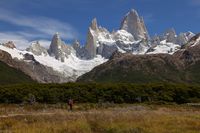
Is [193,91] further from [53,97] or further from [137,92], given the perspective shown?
[53,97]

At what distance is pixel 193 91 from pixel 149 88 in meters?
16.1

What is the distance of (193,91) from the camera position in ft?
518

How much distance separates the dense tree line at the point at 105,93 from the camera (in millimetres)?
146250

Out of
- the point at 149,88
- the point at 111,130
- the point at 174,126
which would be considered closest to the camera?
the point at 111,130

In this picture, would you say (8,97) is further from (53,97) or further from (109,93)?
(109,93)

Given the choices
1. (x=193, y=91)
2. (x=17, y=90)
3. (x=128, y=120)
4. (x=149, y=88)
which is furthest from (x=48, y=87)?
(x=128, y=120)

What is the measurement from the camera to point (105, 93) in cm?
15400

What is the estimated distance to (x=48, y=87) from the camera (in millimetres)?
163625

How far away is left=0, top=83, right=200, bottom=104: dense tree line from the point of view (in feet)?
480

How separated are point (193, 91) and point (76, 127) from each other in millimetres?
128469

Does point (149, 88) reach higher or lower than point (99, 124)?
higher

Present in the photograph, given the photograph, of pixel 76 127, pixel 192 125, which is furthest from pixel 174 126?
pixel 76 127

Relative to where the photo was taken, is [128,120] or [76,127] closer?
[76,127]

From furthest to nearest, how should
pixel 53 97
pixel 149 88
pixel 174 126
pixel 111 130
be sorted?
pixel 149 88 < pixel 53 97 < pixel 174 126 < pixel 111 130
